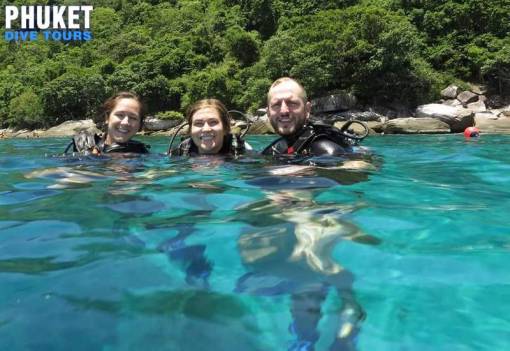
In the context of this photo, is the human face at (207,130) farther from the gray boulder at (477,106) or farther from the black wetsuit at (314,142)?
the gray boulder at (477,106)

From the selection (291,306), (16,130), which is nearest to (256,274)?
(291,306)

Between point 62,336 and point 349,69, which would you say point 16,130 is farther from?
point 62,336

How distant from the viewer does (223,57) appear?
160 ft

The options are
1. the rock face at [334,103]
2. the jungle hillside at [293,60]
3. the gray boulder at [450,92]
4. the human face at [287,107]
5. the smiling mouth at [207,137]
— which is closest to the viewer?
the human face at [287,107]

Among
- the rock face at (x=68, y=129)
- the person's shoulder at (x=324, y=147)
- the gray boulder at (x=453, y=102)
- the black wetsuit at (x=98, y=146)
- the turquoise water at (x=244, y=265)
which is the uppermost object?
the gray boulder at (x=453, y=102)

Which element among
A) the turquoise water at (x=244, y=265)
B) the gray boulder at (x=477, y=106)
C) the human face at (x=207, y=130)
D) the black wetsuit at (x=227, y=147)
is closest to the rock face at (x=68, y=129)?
the gray boulder at (x=477, y=106)

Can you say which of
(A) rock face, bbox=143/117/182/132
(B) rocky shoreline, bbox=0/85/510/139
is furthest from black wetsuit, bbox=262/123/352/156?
(A) rock face, bbox=143/117/182/132

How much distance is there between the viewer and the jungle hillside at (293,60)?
3244 cm

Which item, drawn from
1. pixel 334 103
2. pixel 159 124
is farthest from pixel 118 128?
pixel 159 124

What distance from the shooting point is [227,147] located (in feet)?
17.3

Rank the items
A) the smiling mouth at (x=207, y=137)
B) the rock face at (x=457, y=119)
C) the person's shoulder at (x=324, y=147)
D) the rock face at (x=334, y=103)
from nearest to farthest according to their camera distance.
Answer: the person's shoulder at (x=324, y=147) → the smiling mouth at (x=207, y=137) → the rock face at (x=457, y=119) → the rock face at (x=334, y=103)

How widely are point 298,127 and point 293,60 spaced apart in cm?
3006

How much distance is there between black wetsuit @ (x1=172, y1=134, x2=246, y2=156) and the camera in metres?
5.22

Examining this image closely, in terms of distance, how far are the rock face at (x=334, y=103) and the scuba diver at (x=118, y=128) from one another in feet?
88.7
